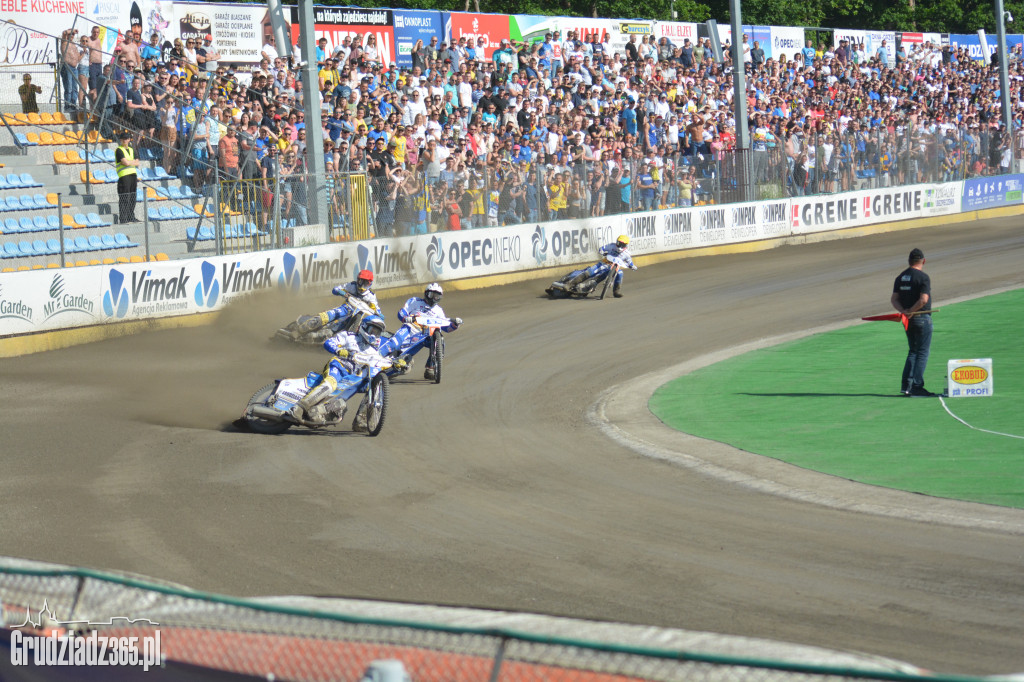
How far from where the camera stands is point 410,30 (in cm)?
3425

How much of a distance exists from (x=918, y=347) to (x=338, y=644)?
11778mm

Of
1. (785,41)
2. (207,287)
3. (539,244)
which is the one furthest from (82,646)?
(785,41)

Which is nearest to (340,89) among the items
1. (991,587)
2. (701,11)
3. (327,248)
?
(327,248)

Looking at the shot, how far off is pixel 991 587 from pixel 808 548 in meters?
1.46

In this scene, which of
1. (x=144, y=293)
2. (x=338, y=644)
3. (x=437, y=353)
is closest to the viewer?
(x=338, y=644)

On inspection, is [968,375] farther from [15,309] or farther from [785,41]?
[785,41]

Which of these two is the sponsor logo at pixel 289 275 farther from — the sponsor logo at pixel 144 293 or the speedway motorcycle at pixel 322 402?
the speedway motorcycle at pixel 322 402

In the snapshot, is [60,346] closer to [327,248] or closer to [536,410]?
[327,248]

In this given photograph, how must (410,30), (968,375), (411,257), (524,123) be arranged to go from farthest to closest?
1. (410,30)
2. (524,123)
3. (411,257)
4. (968,375)

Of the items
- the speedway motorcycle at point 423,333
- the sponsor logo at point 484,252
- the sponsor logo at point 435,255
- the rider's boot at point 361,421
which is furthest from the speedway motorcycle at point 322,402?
the sponsor logo at point 484,252

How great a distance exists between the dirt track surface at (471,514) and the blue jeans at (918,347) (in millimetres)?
1710

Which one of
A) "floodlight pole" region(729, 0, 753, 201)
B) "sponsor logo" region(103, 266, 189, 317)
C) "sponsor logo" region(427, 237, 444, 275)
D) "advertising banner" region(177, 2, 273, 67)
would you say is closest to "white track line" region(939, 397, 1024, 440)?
"sponsor logo" region(103, 266, 189, 317)

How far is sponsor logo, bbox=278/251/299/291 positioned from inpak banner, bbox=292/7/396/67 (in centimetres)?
1068

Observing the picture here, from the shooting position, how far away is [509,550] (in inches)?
351
